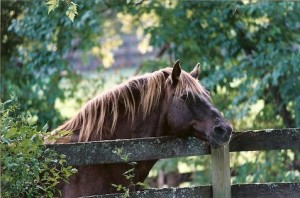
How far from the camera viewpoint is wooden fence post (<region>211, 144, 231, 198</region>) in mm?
5090

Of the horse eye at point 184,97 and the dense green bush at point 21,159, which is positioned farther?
the horse eye at point 184,97

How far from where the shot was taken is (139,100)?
553 cm

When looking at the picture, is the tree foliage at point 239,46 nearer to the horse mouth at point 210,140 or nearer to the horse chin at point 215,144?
the horse mouth at point 210,140

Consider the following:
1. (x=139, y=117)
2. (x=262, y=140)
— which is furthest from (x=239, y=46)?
(x=262, y=140)

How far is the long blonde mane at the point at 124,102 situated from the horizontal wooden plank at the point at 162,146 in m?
0.45

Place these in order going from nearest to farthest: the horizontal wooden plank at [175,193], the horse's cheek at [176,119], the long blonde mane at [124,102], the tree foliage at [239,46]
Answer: the horizontal wooden plank at [175,193]
the horse's cheek at [176,119]
the long blonde mane at [124,102]
the tree foliage at [239,46]

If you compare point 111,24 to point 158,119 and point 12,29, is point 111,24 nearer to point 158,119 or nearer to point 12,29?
point 12,29

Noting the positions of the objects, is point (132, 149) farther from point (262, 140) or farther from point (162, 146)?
point (262, 140)

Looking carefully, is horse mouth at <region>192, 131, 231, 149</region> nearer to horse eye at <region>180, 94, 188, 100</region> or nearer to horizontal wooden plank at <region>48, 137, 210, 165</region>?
horizontal wooden plank at <region>48, 137, 210, 165</region>

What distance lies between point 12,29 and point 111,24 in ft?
9.35

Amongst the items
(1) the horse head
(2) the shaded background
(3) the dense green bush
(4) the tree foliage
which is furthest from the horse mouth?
(4) the tree foliage

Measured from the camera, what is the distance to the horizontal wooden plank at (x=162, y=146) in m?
4.74

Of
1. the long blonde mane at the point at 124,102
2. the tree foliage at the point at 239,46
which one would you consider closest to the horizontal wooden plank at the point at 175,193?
the long blonde mane at the point at 124,102

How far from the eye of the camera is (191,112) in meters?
5.34
